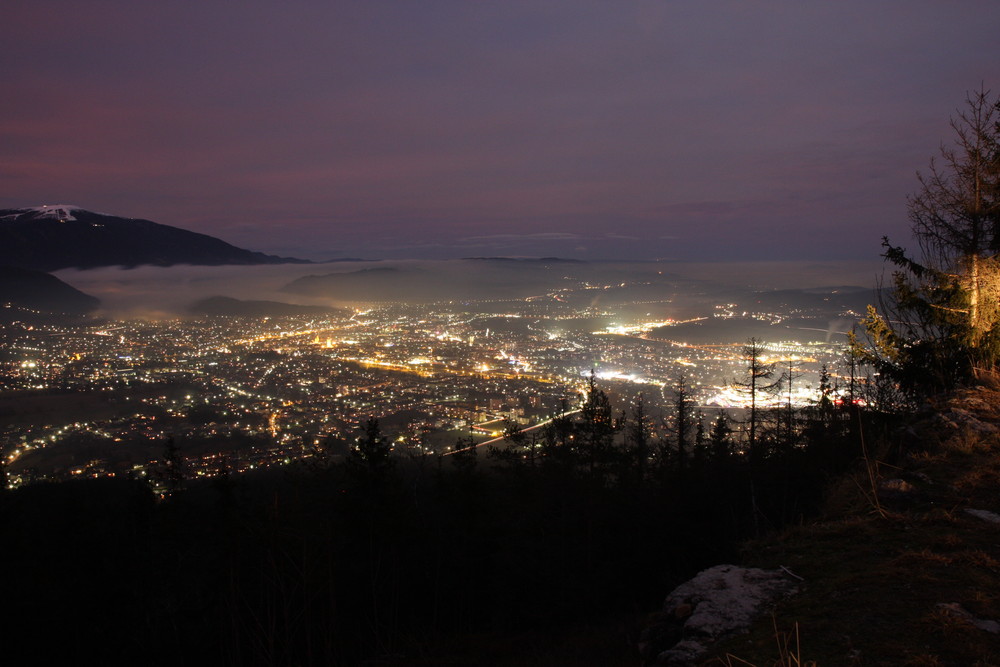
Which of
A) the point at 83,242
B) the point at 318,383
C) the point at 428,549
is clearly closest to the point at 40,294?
the point at 318,383

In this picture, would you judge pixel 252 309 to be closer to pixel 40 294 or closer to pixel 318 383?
pixel 40 294

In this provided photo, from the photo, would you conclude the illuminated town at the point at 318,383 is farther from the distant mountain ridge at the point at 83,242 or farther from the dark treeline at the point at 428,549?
the distant mountain ridge at the point at 83,242

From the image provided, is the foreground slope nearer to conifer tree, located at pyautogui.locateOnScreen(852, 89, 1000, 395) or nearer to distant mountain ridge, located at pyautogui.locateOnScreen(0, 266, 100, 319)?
conifer tree, located at pyautogui.locateOnScreen(852, 89, 1000, 395)

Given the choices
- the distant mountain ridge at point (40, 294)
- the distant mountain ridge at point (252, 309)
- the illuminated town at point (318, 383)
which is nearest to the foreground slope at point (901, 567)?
the illuminated town at point (318, 383)

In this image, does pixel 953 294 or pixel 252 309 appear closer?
pixel 953 294

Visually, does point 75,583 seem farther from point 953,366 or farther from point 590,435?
point 953,366

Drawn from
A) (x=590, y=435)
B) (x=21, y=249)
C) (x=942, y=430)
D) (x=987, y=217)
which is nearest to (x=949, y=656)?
(x=942, y=430)
